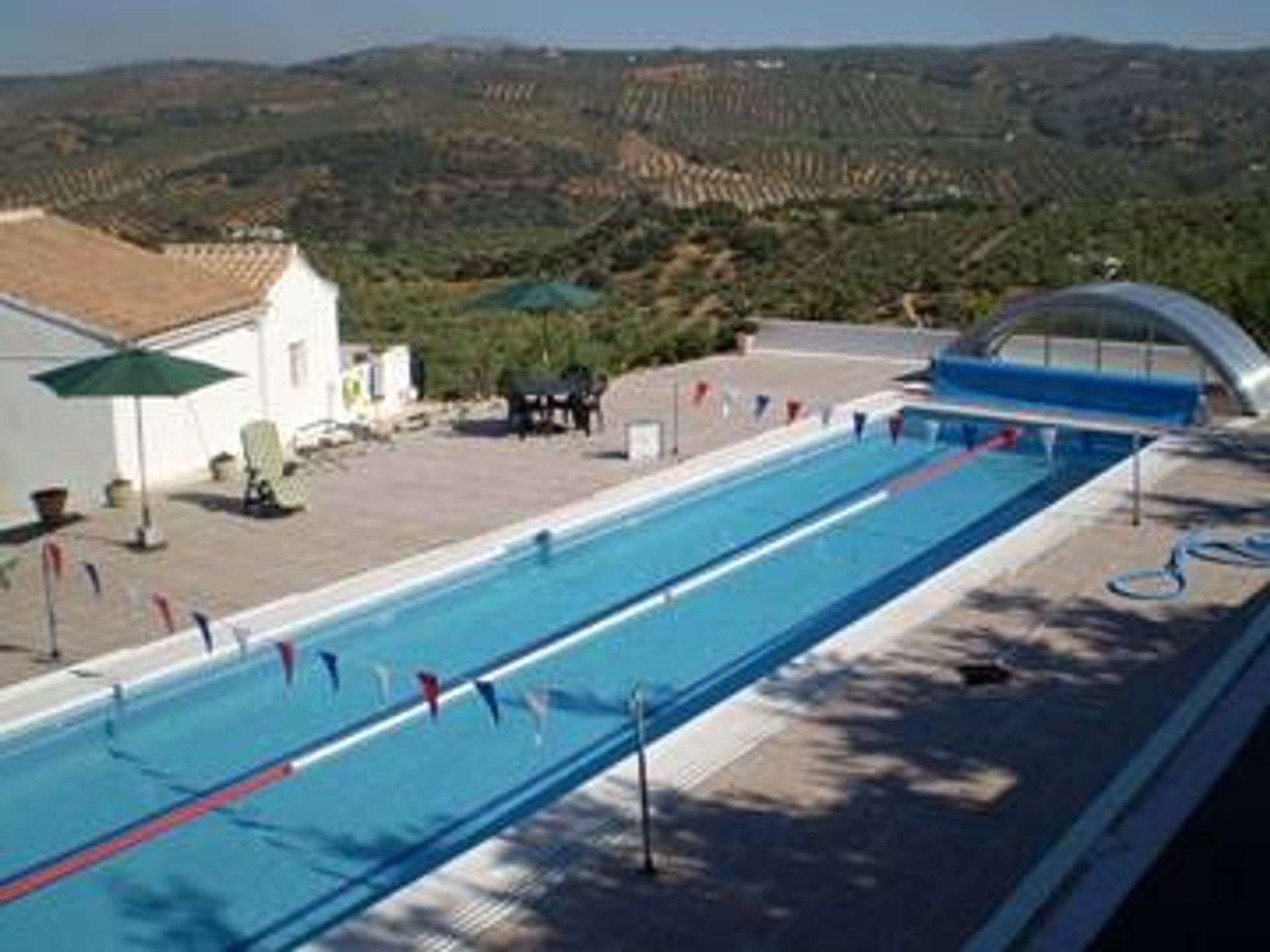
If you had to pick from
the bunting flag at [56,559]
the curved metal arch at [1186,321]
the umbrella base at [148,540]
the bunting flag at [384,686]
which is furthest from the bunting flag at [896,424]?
the bunting flag at [56,559]

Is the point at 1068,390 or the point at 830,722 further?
the point at 1068,390

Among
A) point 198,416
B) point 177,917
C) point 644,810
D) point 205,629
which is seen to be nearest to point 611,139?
point 198,416

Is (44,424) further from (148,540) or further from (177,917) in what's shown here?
(177,917)

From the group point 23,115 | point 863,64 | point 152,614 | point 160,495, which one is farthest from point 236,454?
point 863,64

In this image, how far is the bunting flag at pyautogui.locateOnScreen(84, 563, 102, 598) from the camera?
12.1m

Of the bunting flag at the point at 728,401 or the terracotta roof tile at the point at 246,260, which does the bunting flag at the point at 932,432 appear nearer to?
A: the bunting flag at the point at 728,401

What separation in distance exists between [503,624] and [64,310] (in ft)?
20.9

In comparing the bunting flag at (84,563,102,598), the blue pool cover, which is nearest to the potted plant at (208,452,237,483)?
the bunting flag at (84,563,102,598)

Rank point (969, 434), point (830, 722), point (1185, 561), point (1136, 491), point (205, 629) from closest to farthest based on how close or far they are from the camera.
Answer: point (830, 722) < point (205, 629) < point (1185, 561) < point (1136, 491) < point (969, 434)

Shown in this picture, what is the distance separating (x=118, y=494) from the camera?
15.5 metres

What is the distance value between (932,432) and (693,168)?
67017mm

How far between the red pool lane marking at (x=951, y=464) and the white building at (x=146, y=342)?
6940mm

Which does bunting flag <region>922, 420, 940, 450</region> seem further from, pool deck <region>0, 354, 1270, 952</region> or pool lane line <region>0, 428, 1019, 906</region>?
pool deck <region>0, 354, 1270, 952</region>

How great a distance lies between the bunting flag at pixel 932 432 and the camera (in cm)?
2019
